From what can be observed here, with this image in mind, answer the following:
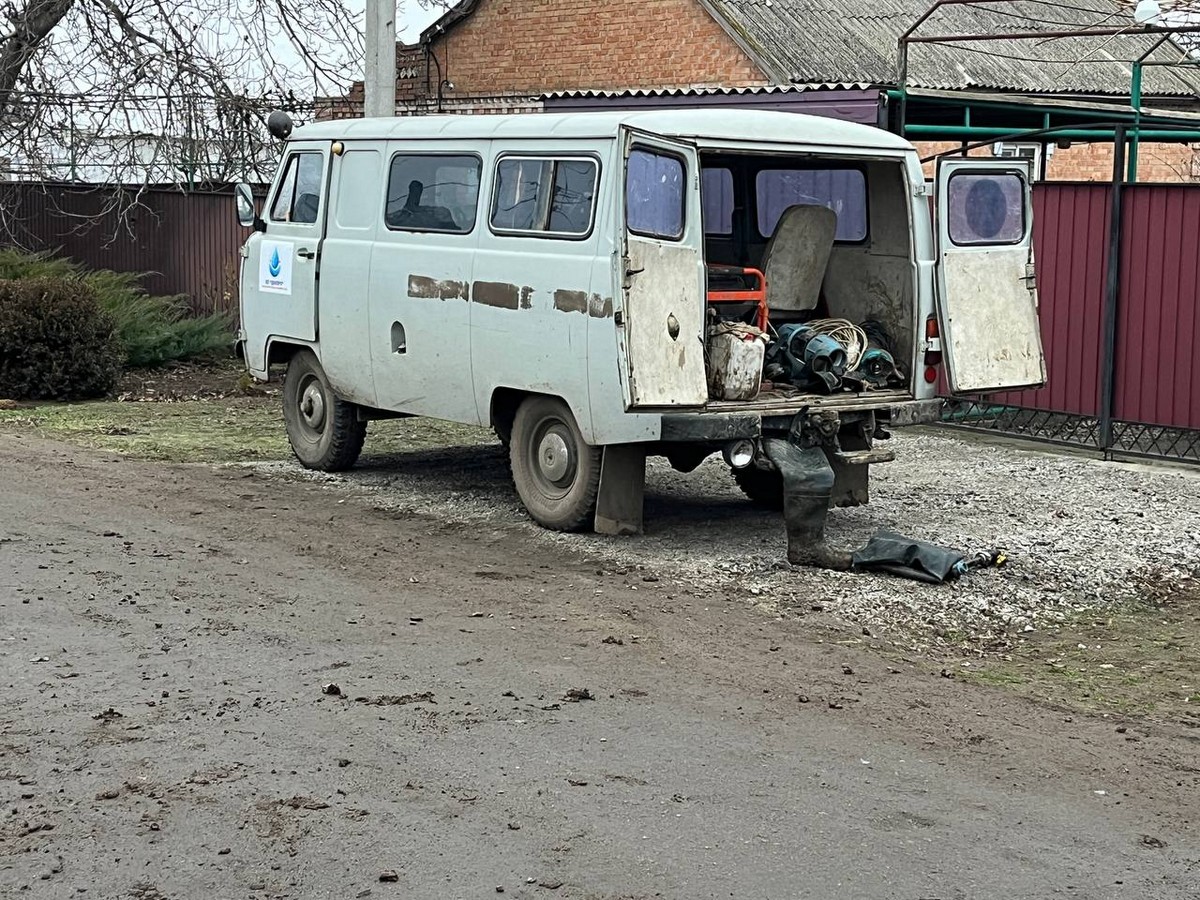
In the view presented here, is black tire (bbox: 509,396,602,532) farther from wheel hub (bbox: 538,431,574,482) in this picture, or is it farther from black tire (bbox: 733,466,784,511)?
black tire (bbox: 733,466,784,511)

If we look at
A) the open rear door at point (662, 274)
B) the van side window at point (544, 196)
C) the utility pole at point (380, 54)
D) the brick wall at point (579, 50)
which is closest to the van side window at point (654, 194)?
the open rear door at point (662, 274)

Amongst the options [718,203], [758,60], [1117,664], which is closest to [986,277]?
[718,203]

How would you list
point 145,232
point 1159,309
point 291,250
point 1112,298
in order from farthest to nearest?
point 145,232
point 1112,298
point 1159,309
point 291,250

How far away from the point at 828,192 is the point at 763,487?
1927mm

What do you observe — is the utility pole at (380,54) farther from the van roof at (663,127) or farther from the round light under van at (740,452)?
the round light under van at (740,452)

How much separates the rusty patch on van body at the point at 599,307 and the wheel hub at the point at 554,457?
1018 millimetres

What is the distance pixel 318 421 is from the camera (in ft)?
37.8

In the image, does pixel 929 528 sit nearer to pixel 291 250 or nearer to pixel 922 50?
pixel 291 250

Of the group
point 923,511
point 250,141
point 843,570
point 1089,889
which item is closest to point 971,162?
point 923,511

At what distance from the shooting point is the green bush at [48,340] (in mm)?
15094

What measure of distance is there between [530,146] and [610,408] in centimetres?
163

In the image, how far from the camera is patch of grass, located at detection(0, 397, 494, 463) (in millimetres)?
12641

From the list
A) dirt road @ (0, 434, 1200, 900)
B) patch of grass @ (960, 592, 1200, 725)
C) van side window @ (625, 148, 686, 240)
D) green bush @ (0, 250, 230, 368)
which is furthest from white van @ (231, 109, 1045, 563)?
green bush @ (0, 250, 230, 368)

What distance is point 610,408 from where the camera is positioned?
29.2 feet
